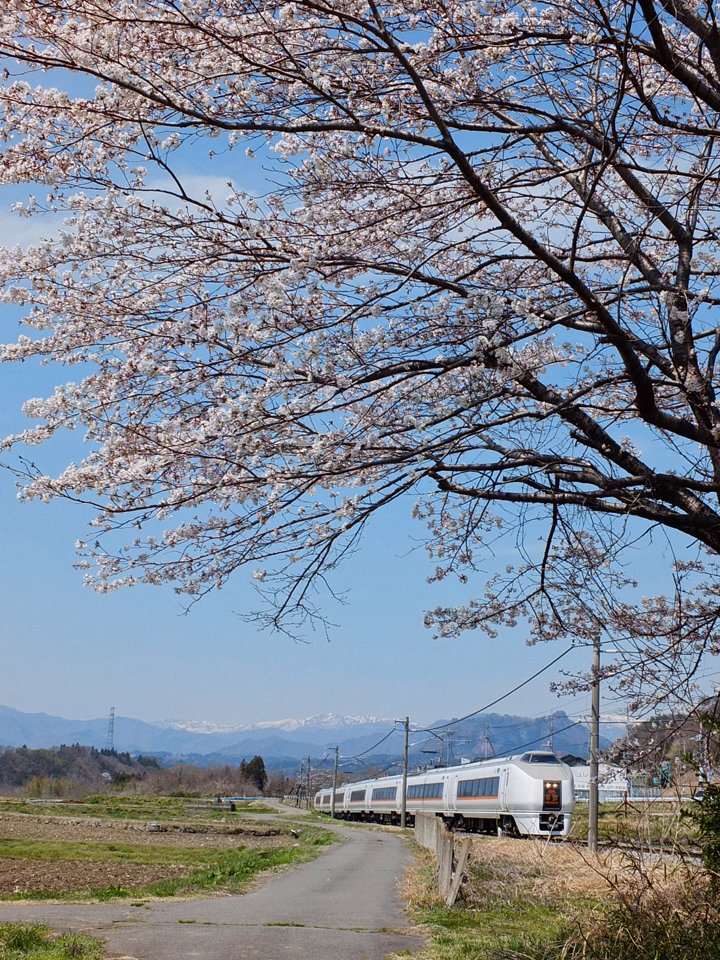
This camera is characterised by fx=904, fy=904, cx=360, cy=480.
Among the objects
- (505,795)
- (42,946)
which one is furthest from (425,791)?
(42,946)

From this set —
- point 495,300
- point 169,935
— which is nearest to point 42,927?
point 169,935

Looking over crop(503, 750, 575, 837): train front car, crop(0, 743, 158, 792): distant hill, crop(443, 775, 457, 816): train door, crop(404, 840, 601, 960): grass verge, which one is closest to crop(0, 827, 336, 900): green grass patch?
crop(404, 840, 601, 960): grass verge

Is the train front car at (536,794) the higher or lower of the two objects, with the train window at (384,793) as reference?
A: higher

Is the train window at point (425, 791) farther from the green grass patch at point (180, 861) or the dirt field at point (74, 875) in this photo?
the dirt field at point (74, 875)

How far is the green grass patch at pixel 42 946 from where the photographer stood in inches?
230

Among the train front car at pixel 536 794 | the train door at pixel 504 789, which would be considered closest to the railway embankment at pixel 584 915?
the train front car at pixel 536 794

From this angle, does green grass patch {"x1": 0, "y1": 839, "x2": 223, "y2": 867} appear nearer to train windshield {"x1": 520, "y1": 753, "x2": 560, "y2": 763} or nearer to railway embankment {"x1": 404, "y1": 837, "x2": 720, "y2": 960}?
train windshield {"x1": 520, "y1": 753, "x2": 560, "y2": 763}

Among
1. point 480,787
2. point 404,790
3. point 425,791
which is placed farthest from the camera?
point 425,791

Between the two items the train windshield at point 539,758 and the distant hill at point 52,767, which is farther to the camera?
the distant hill at point 52,767

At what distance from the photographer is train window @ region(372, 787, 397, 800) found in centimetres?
4431

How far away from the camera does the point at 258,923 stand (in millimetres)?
8664

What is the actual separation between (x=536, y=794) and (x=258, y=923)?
1831 centimetres

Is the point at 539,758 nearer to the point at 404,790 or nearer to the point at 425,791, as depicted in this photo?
the point at 404,790

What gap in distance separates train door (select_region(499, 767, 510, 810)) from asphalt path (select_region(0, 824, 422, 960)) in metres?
14.3
